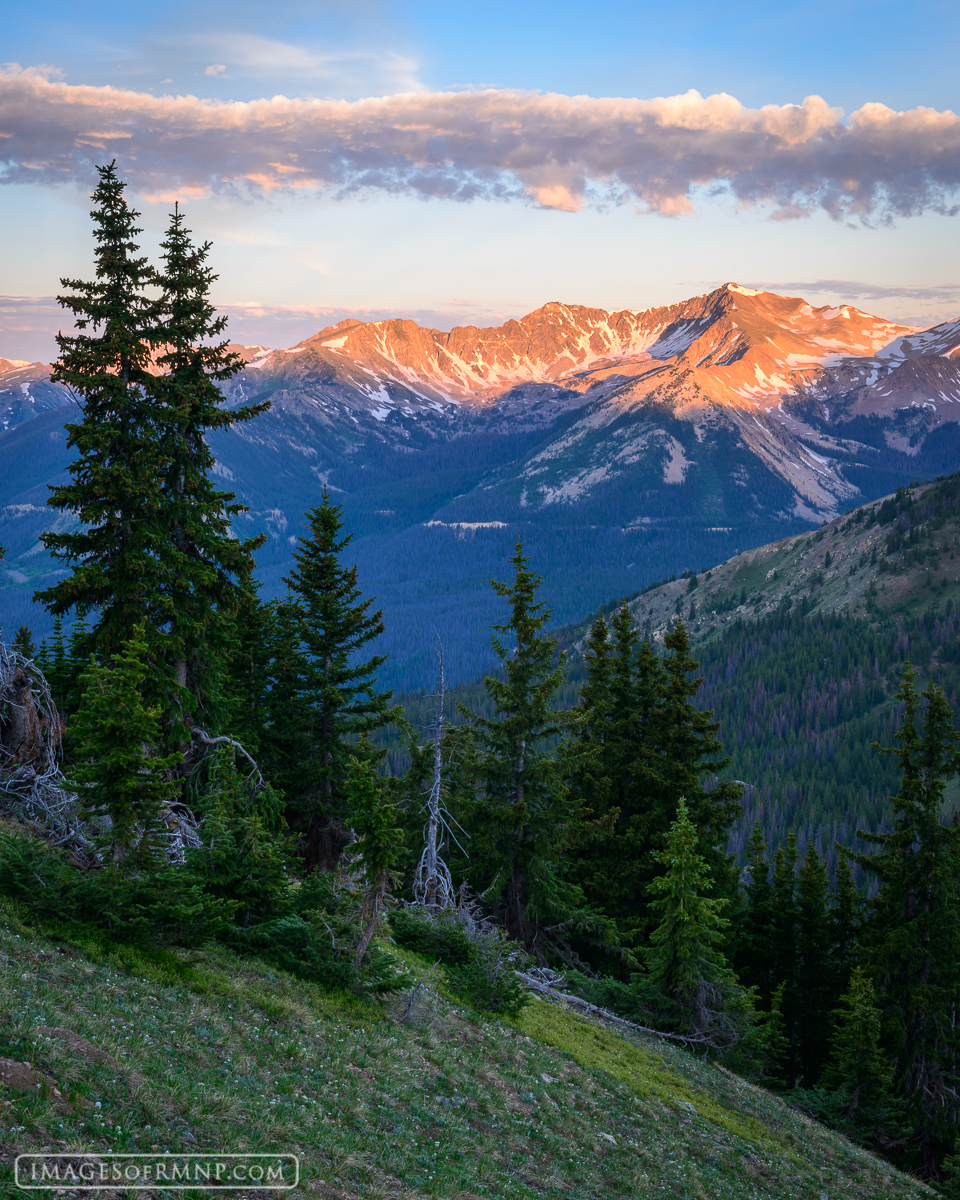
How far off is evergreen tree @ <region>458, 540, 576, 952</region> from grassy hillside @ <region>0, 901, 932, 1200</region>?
10.8 meters

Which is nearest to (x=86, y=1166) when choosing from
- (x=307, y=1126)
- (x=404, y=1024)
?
(x=307, y=1126)

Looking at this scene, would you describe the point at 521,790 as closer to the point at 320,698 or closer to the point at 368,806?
the point at 320,698

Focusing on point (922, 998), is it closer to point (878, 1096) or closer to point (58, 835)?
point (878, 1096)

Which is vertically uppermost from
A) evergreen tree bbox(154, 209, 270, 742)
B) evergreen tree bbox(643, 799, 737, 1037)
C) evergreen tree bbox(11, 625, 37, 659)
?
evergreen tree bbox(154, 209, 270, 742)

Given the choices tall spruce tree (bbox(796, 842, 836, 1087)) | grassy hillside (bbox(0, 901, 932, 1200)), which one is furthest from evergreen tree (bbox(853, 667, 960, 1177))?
grassy hillside (bbox(0, 901, 932, 1200))

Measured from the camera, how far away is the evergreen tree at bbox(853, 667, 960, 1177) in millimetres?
36094

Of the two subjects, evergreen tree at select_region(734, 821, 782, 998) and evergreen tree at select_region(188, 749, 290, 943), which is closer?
evergreen tree at select_region(188, 749, 290, 943)

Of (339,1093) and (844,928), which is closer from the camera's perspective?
(339,1093)

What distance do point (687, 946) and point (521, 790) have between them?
8.97m

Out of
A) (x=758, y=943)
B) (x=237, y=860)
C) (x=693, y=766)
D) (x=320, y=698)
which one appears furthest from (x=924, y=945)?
(x=237, y=860)

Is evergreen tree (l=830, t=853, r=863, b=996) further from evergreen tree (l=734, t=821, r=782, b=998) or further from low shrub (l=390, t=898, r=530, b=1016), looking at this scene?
low shrub (l=390, t=898, r=530, b=1016)

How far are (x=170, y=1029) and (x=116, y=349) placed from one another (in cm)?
1668

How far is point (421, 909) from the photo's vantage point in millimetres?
26594

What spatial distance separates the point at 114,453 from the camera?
2223 centimetres
